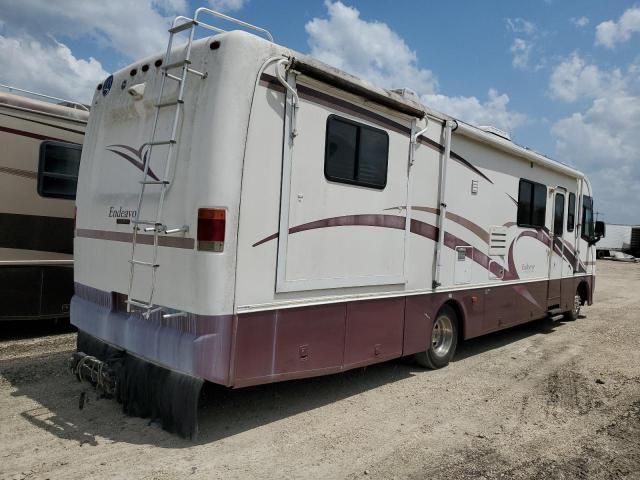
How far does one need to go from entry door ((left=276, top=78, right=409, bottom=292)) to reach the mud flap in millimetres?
1050

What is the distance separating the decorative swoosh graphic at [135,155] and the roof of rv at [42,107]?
289cm

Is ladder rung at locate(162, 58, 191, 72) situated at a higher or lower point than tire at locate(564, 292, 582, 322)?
higher

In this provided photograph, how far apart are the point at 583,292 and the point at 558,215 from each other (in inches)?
100

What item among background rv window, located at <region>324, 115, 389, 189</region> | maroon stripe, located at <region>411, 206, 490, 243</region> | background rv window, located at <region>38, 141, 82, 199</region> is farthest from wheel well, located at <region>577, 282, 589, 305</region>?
background rv window, located at <region>38, 141, 82, 199</region>

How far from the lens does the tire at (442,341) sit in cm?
635

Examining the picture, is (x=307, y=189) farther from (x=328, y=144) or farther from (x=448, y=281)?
(x=448, y=281)

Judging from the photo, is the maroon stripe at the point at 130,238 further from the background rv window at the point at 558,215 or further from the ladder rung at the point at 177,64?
the background rv window at the point at 558,215

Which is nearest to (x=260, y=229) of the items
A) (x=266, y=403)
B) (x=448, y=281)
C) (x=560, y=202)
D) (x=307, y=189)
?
(x=307, y=189)

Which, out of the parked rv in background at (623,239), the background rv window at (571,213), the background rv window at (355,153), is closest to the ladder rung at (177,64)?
the background rv window at (355,153)

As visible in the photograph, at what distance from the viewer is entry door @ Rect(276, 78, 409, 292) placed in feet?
14.5

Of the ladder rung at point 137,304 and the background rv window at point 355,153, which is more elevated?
the background rv window at point 355,153

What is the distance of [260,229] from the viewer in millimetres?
4129

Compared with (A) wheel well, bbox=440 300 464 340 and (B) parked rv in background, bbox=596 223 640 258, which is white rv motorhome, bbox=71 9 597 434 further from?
(B) parked rv in background, bbox=596 223 640 258

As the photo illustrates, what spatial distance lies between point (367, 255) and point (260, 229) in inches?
54.6
